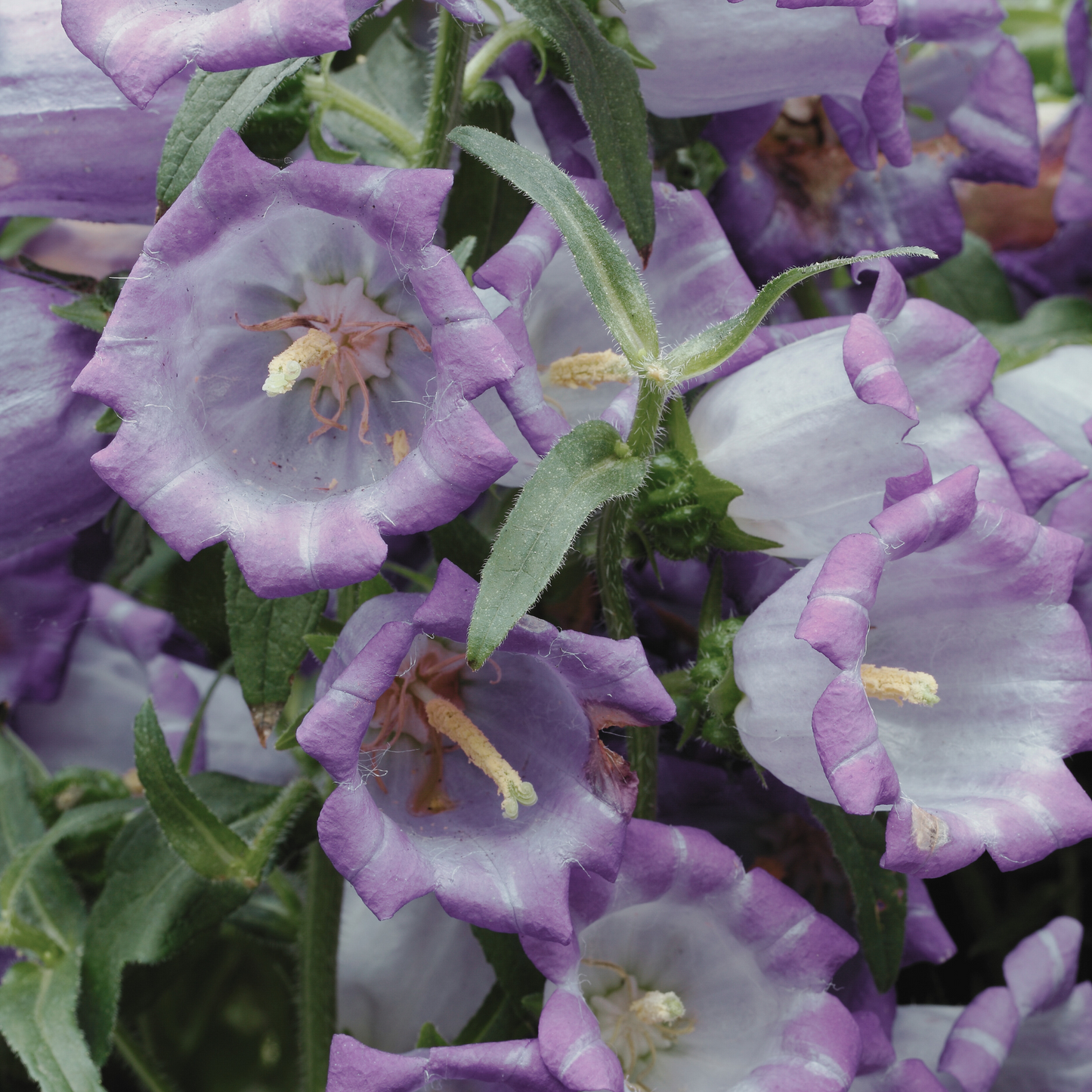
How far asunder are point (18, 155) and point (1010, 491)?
606 millimetres

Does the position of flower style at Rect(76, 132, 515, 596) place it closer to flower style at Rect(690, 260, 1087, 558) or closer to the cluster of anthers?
flower style at Rect(690, 260, 1087, 558)

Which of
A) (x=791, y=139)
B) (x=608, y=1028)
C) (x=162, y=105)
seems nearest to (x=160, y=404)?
(x=162, y=105)

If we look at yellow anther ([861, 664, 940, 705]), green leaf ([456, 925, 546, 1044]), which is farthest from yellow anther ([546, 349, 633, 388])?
green leaf ([456, 925, 546, 1044])

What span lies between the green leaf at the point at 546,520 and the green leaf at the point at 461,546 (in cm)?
12

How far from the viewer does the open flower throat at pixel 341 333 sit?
0.70m

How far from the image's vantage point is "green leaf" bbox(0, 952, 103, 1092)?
68 centimetres

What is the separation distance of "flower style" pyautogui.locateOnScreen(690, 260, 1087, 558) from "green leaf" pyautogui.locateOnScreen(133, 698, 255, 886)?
344 millimetres

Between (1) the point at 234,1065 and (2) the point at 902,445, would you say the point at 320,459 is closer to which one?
(2) the point at 902,445

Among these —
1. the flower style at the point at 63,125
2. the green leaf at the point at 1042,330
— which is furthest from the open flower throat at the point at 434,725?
the green leaf at the point at 1042,330

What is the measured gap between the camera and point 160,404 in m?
0.58

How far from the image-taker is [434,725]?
673 millimetres

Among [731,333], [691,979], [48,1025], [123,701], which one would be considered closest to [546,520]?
[731,333]

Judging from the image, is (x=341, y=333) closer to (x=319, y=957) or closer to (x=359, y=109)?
(x=359, y=109)

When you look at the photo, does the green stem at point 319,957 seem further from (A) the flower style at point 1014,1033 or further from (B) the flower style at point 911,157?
(B) the flower style at point 911,157
